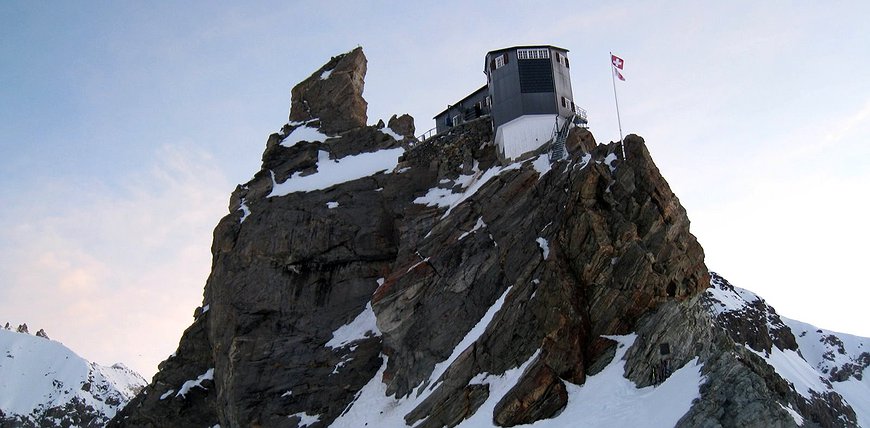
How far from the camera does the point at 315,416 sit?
4641 cm

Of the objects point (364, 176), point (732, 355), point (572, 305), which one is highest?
point (364, 176)

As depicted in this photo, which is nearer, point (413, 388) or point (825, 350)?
point (413, 388)

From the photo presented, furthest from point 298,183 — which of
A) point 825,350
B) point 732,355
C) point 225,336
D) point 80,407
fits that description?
point 80,407

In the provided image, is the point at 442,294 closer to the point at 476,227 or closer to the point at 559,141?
the point at 476,227

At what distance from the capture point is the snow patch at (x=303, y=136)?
63659mm

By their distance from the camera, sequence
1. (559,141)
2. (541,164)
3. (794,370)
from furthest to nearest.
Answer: (794,370) < (559,141) < (541,164)

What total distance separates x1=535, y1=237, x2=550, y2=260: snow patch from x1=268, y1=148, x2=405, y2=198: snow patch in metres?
22.1

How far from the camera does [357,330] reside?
162ft

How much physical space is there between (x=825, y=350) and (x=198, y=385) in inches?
4029

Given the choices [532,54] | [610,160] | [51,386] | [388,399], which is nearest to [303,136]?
[532,54]

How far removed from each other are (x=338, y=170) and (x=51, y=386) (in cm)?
13541

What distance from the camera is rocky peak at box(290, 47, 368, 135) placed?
65.4m

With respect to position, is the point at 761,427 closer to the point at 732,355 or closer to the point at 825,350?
the point at 732,355

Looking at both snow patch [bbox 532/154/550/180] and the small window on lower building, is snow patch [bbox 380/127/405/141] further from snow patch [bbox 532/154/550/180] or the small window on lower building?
snow patch [bbox 532/154/550/180]
